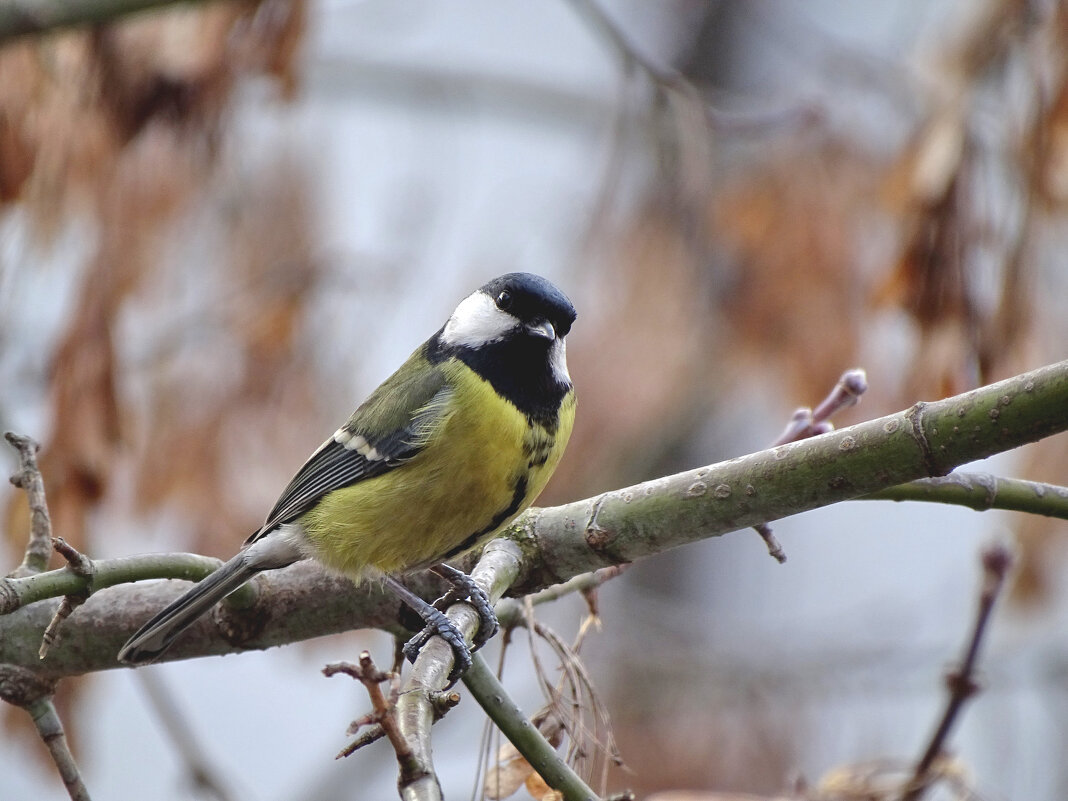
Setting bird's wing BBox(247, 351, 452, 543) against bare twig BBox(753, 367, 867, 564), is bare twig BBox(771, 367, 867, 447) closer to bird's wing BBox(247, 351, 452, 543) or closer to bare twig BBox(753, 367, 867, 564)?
bare twig BBox(753, 367, 867, 564)

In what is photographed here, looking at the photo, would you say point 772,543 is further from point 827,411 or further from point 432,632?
point 432,632

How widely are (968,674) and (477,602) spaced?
0.85m

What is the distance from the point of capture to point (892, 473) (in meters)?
1.50

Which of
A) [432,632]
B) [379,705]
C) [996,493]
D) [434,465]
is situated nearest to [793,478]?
[996,493]

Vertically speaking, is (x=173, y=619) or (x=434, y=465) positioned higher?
(x=434, y=465)

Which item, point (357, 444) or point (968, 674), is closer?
point (968, 674)

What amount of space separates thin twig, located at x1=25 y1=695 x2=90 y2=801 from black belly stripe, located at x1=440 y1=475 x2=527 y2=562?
75 centimetres

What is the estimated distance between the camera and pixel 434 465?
7.40 ft

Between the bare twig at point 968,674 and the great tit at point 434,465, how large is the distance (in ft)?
2.64

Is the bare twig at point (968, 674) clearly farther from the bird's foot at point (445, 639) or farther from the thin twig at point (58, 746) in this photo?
the thin twig at point (58, 746)

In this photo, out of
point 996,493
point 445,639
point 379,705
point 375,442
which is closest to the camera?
point 379,705

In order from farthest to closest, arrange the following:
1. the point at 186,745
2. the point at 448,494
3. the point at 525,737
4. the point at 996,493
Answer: the point at 186,745
the point at 448,494
the point at 996,493
the point at 525,737

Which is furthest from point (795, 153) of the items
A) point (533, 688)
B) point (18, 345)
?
point (533, 688)

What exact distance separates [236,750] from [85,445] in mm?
5162
